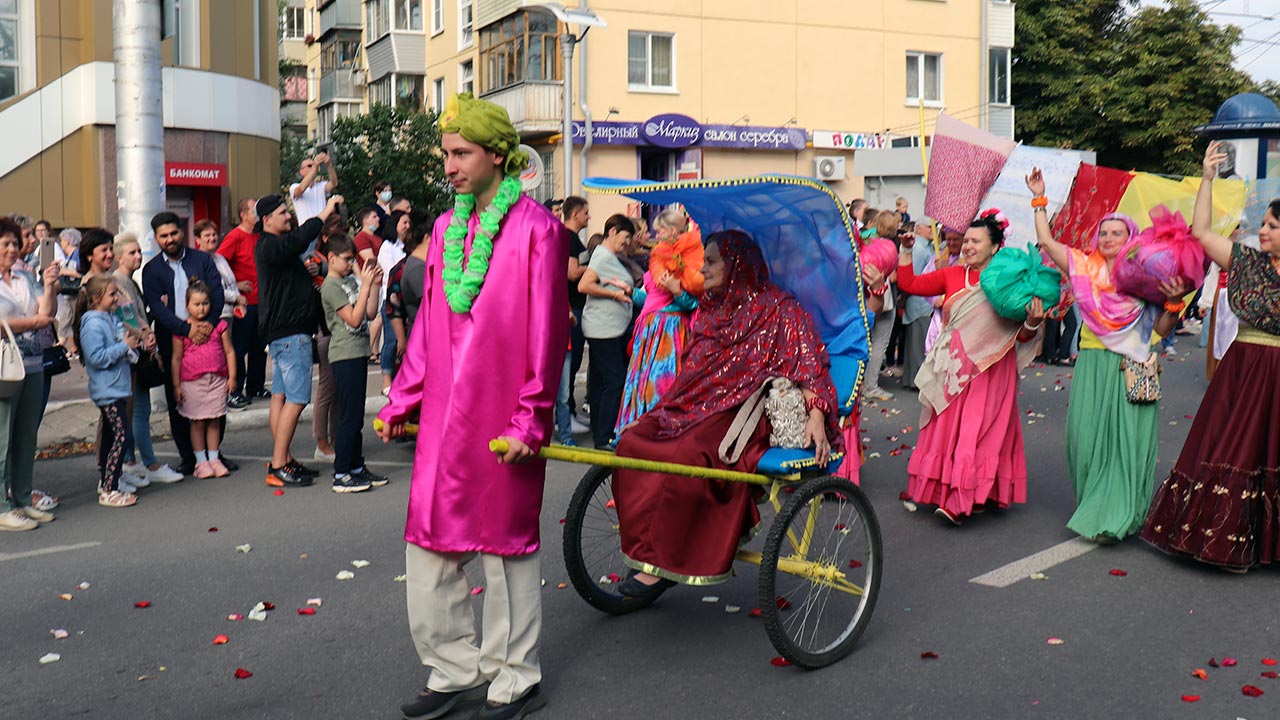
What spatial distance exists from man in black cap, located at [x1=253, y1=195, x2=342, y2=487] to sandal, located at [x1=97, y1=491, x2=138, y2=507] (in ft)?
3.21

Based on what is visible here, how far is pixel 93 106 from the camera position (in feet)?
70.5

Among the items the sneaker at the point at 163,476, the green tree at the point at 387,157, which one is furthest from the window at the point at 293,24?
the sneaker at the point at 163,476

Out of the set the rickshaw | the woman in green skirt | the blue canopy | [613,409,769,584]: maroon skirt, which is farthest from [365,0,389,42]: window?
[613,409,769,584]: maroon skirt

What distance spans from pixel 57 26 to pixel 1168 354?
58.3 ft

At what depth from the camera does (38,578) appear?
6.83m

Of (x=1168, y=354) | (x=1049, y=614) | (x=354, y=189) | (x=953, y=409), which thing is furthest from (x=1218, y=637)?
(x=354, y=189)

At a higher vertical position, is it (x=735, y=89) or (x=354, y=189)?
(x=735, y=89)

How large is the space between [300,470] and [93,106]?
47.7 feet

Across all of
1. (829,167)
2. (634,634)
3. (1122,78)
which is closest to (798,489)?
(634,634)

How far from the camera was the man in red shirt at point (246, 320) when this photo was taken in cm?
1247

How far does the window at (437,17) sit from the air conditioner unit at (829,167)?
12807mm

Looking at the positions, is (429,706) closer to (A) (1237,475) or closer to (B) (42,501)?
(A) (1237,475)

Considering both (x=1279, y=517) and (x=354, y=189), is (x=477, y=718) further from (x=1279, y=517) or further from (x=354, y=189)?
(x=354, y=189)

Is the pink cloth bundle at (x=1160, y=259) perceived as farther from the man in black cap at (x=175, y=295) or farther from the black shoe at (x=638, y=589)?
the man in black cap at (x=175, y=295)
